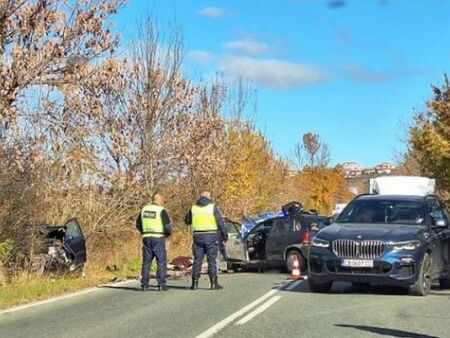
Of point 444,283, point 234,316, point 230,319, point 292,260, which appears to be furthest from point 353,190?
point 230,319

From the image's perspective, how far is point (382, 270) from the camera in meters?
12.5

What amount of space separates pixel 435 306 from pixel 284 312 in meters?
2.39

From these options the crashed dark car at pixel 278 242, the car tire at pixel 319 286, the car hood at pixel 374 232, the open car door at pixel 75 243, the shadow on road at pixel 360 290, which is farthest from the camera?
the crashed dark car at pixel 278 242

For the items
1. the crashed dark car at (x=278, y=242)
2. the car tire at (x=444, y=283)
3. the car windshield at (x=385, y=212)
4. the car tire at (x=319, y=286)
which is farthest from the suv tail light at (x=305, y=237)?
the car tire at (x=319, y=286)

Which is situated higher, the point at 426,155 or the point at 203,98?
the point at 203,98

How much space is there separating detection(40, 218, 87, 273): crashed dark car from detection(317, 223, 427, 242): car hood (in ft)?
20.0

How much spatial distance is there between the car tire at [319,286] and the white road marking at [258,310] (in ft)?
2.40

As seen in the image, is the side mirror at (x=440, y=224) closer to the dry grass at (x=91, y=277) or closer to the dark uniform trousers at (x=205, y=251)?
the dark uniform trousers at (x=205, y=251)

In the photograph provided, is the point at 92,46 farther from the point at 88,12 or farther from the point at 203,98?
the point at 203,98

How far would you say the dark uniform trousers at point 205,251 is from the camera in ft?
47.5

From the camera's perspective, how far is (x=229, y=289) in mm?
14617

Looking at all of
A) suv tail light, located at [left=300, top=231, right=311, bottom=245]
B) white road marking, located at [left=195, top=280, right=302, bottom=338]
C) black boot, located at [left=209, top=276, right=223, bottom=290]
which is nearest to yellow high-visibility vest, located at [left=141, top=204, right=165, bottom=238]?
black boot, located at [left=209, top=276, right=223, bottom=290]

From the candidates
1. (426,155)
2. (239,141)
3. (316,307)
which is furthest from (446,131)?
(316,307)

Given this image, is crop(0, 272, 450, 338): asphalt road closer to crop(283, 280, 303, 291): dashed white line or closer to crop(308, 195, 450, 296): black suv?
crop(283, 280, 303, 291): dashed white line
